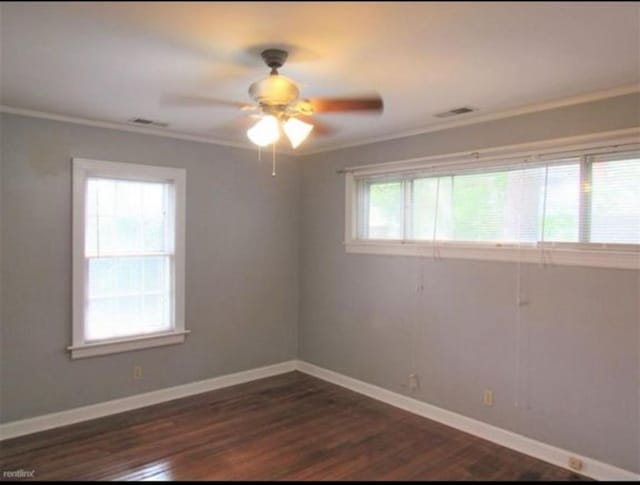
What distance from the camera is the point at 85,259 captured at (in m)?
3.86

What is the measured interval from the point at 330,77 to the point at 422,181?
65.7 inches

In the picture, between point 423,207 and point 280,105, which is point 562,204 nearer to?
point 423,207

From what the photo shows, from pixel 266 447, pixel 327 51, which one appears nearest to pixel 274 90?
pixel 327 51

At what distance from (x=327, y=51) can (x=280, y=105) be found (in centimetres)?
37

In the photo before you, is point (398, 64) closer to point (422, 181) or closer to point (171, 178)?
point (422, 181)

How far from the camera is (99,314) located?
3.98m

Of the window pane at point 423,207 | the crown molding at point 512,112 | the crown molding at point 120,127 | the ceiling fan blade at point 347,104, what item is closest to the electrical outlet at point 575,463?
the window pane at point 423,207

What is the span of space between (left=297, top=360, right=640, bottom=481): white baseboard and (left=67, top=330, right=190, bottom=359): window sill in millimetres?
1602

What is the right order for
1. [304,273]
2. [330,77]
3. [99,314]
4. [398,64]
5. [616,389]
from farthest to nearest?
[304,273]
[99,314]
[616,389]
[330,77]
[398,64]

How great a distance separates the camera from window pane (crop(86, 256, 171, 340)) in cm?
397

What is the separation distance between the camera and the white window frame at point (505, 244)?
295 centimetres

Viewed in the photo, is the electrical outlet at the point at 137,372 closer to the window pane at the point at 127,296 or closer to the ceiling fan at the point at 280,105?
the window pane at the point at 127,296

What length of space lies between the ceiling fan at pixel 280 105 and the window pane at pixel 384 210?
1.76 meters

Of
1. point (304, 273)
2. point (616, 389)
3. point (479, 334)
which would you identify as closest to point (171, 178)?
point (304, 273)
